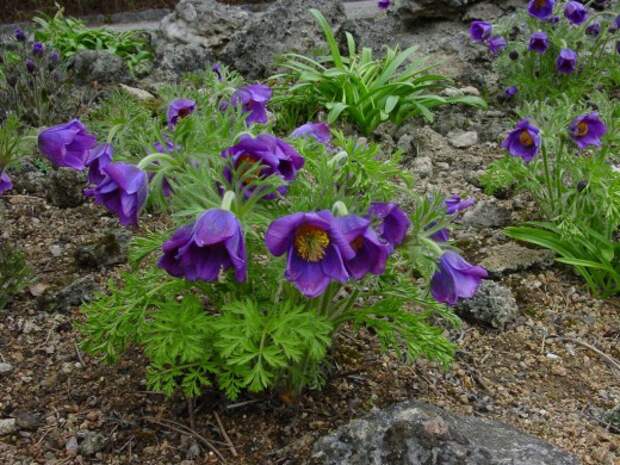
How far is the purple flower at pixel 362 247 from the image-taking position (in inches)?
64.7

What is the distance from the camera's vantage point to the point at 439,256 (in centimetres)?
181

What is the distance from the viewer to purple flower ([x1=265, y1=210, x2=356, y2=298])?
5.32 ft

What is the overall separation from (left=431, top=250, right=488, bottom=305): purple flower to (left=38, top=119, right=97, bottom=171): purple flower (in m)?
0.98

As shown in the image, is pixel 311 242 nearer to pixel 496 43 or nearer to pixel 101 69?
pixel 496 43

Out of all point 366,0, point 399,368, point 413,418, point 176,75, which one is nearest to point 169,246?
point 413,418

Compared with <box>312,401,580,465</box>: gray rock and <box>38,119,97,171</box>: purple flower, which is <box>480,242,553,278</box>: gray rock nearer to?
<box>312,401,580,465</box>: gray rock

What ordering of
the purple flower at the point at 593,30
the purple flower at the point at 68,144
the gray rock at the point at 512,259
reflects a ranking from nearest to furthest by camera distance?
the purple flower at the point at 68,144 < the gray rock at the point at 512,259 < the purple flower at the point at 593,30

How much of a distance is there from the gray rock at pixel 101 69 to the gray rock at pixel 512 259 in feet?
9.73

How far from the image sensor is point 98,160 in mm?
1923

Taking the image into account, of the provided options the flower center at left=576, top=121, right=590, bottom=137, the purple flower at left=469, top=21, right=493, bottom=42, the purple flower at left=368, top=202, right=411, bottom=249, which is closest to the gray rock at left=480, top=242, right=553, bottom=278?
the flower center at left=576, top=121, right=590, bottom=137

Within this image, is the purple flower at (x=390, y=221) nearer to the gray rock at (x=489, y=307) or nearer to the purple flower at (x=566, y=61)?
the gray rock at (x=489, y=307)

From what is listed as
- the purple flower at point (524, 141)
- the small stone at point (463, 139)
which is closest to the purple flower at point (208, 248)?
the purple flower at point (524, 141)

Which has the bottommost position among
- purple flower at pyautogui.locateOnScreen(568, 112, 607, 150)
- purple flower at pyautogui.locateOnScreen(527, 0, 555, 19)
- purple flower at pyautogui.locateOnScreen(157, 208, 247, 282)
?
purple flower at pyautogui.locateOnScreen(568, 112, 607, 150)

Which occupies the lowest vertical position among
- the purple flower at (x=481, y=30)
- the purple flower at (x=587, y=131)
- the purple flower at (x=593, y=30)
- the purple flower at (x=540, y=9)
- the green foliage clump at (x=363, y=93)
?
the green foliage clump at (x=363, y=93)
